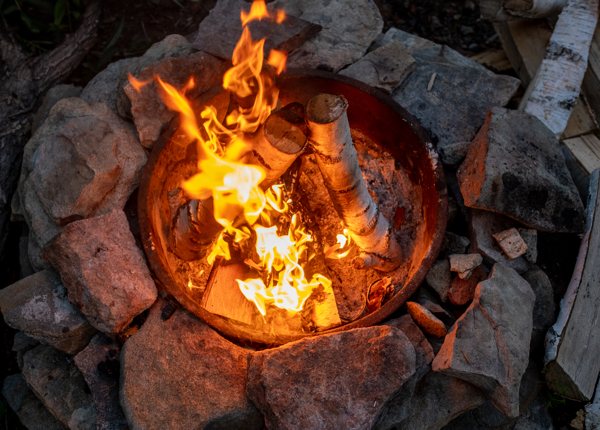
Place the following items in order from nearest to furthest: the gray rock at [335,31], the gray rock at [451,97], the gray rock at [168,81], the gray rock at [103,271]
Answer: the gray rock at [103,271], the gray rock at [168,81], the gray rock at [451,97], the gray rock at [335,31]

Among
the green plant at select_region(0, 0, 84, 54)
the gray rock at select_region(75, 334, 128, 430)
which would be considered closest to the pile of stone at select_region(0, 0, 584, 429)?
the gray rock at select_region(75, 334, 128, 430)

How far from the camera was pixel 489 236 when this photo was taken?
2967 millimetres

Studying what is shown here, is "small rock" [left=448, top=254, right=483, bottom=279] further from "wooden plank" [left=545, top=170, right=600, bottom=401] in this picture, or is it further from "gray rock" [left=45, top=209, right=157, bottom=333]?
"gray rock" [left=45, top=209, right=157, bottom=333]

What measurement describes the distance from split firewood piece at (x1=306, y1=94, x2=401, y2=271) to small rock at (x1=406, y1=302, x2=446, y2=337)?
49 cm

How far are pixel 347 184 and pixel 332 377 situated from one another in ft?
2.99

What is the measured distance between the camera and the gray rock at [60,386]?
270 cm

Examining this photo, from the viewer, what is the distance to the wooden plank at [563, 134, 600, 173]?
3.33m

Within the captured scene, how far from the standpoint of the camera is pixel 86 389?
2793 millimetres

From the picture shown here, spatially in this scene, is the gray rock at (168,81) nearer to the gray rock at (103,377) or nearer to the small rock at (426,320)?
the gray rock at (103,377)

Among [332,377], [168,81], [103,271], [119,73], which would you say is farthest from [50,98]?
[332,377]

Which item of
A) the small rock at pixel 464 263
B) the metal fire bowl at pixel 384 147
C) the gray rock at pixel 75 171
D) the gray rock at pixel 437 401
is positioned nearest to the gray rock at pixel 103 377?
the metal fire bowl at pixel 384 147

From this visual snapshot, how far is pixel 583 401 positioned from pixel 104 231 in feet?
8.11

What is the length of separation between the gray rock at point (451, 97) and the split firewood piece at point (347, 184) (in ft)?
1.75

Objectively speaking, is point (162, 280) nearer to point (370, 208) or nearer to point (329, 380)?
point (329, 380)
